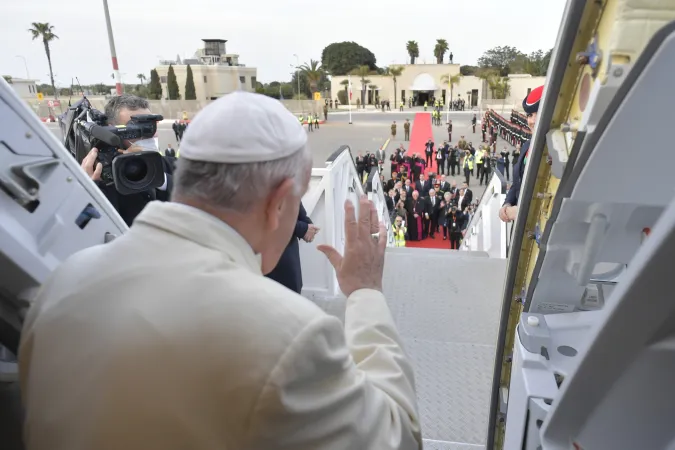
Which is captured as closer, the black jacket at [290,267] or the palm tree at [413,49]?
the black jacket at [290,267]

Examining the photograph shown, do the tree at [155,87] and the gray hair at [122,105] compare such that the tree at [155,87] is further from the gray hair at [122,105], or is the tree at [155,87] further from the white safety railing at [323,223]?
the gray hair at [122,105]

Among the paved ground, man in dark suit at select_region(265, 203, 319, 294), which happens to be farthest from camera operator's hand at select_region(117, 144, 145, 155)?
the paved ground

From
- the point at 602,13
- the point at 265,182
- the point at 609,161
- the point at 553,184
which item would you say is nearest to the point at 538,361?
the point at 553,184

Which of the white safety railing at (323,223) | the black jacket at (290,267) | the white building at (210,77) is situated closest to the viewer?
the black jacket at (290,267)

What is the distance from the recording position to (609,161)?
52.8 inches

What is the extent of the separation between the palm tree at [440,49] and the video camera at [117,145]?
230ft

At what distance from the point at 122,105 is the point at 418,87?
57.0 meters

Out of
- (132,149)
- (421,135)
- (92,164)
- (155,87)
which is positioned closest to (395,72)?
(421,135)

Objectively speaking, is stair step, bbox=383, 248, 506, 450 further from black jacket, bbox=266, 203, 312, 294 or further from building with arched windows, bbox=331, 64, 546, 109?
building with arched windows, bbox=331, 64, 546, 109

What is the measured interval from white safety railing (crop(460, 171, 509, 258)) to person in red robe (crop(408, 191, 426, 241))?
13.8 ft

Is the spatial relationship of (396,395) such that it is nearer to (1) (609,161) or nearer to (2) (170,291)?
(2) (170,291)

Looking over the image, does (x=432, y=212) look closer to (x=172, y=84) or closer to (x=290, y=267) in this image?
(x=290, y=267)

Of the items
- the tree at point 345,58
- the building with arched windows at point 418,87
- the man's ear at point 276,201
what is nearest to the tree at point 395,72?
the building with arched windows at point 418,87

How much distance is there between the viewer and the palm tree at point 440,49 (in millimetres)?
67062
